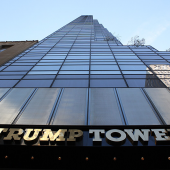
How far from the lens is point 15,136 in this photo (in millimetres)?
8297

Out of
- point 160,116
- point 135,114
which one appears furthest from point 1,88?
point 160,116

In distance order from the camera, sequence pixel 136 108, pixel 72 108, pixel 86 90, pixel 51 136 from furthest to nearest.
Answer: pixel 86 90 → pixel 72 108 → pixel 136 108 → pixel 51 136

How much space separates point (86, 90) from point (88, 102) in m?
1.78

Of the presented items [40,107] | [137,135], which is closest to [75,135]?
[137,135]

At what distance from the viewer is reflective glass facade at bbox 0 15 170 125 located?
32.9 feet

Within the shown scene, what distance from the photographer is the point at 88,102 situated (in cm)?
1137

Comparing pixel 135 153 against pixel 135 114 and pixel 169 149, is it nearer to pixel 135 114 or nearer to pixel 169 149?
pixel 169 149

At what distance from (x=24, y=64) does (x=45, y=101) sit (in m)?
9.78

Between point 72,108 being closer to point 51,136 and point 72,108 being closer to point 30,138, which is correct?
point 51,136

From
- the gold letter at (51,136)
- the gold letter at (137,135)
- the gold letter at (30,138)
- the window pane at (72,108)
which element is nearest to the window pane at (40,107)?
the window pane at (72,108)

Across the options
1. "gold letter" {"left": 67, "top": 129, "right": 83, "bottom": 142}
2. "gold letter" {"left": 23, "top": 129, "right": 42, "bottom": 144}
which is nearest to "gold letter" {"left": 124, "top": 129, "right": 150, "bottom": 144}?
"gold letter" {"left": 67, "top": 129, "right": 83, "bottom": 142}

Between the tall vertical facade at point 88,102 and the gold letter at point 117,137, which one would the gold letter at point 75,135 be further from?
the gold letter at point 117,137

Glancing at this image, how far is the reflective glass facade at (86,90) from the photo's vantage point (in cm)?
1002

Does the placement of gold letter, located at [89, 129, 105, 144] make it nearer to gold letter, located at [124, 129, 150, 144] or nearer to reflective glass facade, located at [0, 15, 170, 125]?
reflective glass facade, located at [0, 15, 170, 125]
